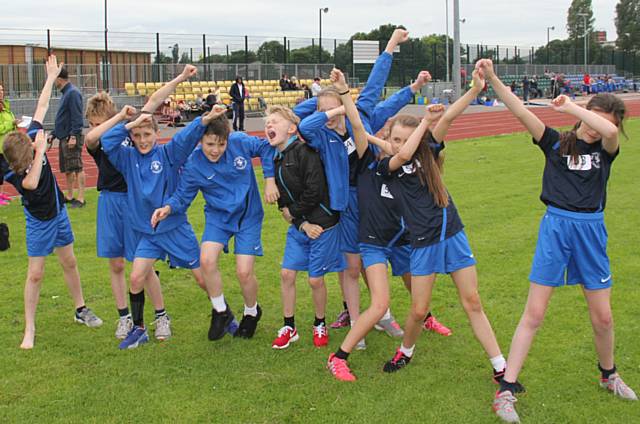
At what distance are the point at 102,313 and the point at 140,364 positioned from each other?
4.34ft

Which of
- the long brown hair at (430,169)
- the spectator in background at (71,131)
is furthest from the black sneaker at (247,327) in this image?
the spectator in background at (71,131)

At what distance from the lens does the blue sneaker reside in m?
5.25

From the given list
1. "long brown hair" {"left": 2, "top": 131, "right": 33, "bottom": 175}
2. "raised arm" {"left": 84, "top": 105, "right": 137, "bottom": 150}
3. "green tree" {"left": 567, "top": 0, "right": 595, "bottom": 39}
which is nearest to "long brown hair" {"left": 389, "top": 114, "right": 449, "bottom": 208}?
"raised arm" {"left": 84, "top": 105, "right": 137, "bottom": 150}

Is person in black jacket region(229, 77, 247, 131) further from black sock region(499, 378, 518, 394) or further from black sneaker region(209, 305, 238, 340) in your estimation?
black sock region(499, 378, 518, 394)

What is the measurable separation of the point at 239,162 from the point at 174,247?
815mm

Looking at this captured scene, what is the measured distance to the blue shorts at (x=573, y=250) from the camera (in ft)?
13.0

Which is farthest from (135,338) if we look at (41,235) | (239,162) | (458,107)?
(458,107)

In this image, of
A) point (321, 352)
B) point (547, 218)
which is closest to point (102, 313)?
point (321, 352)

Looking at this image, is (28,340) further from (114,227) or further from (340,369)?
(340,369)

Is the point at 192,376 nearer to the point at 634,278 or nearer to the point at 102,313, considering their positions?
the point at 102,313

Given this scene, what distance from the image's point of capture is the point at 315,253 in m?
4.98

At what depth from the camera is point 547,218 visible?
408 cm

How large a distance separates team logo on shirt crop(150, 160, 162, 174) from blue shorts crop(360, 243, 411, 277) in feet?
5.42

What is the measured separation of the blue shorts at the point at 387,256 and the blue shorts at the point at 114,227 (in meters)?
1.82
